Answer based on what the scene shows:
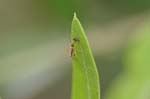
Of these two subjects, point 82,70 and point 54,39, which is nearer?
point 82,70

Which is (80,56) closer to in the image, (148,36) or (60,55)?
(148,36)

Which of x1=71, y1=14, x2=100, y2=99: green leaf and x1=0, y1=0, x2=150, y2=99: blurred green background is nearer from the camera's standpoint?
x1=71, y1=14, x2=100, y2=99: green leaf

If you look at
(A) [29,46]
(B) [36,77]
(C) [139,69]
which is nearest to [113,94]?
(C) [139,69]

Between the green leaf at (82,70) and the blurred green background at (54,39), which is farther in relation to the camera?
the blurred green background at (54,39)
